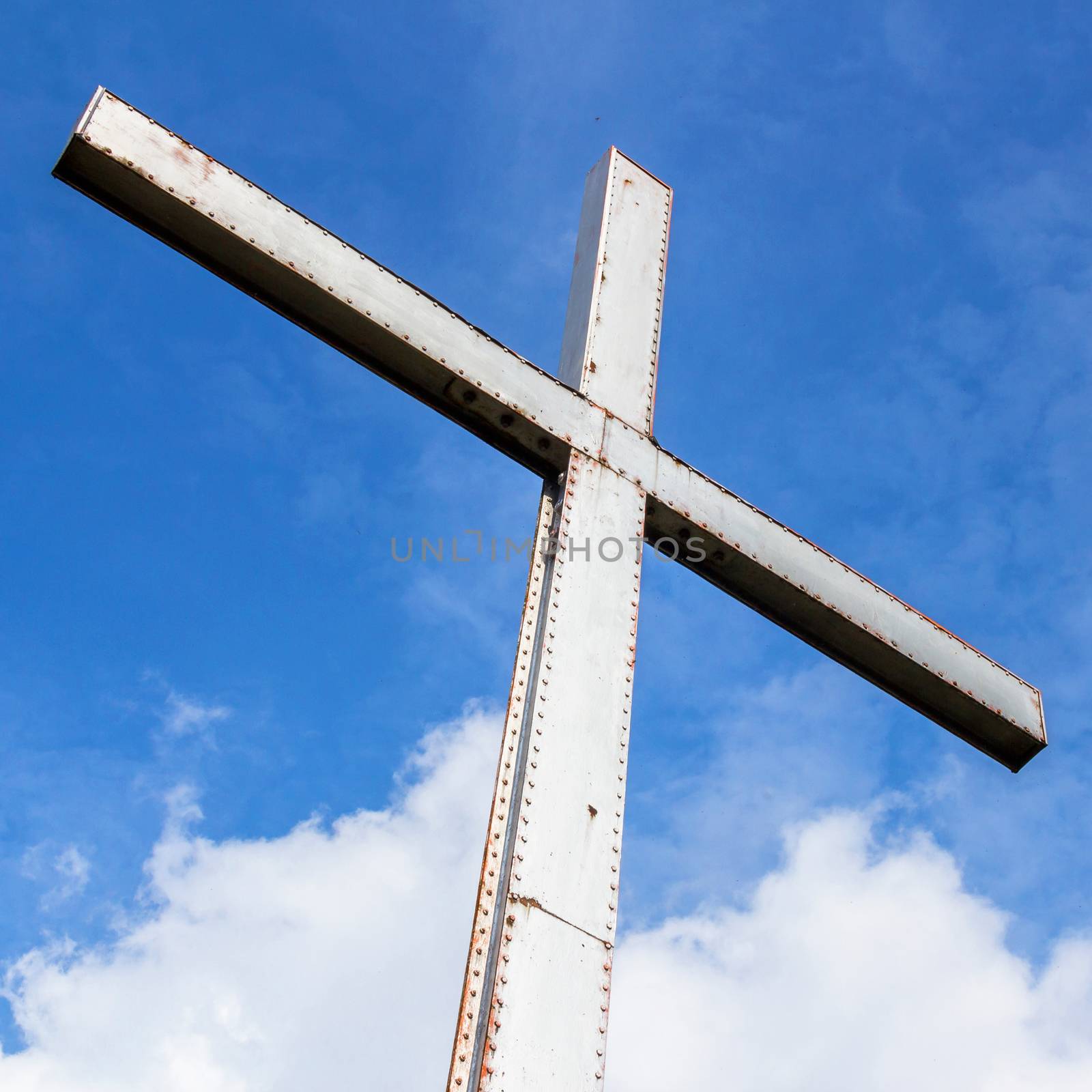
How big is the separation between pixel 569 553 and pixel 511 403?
724 millimetres

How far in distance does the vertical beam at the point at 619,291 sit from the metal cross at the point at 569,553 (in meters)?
0.01

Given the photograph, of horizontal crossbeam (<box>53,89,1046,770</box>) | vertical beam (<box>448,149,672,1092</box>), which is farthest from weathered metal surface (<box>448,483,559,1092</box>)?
horizontal crossbeam (<box>53,89,1046,770</box>)

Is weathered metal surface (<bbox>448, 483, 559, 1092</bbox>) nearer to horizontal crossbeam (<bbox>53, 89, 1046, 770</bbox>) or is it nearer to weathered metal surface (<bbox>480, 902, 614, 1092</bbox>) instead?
weathered metal surface (<bbox>480, 902, 614, 1092</bbox>)

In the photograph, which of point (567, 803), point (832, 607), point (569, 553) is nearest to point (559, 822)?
point (567, 803)

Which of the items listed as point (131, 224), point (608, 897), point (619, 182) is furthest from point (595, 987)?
point (619, 182)

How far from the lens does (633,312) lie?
6754 millimetres

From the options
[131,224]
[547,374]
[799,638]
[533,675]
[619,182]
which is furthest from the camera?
[619,182]

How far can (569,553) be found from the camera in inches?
215

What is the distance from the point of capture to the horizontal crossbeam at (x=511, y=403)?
5.41m

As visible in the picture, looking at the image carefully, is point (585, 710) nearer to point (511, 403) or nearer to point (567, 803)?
point (567, 803)

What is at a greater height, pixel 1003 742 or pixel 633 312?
pixel 633 312

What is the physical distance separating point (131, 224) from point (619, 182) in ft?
8.67

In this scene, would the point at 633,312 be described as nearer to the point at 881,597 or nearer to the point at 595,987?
the point at 881,597

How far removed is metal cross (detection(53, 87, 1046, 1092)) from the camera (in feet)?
14.4
